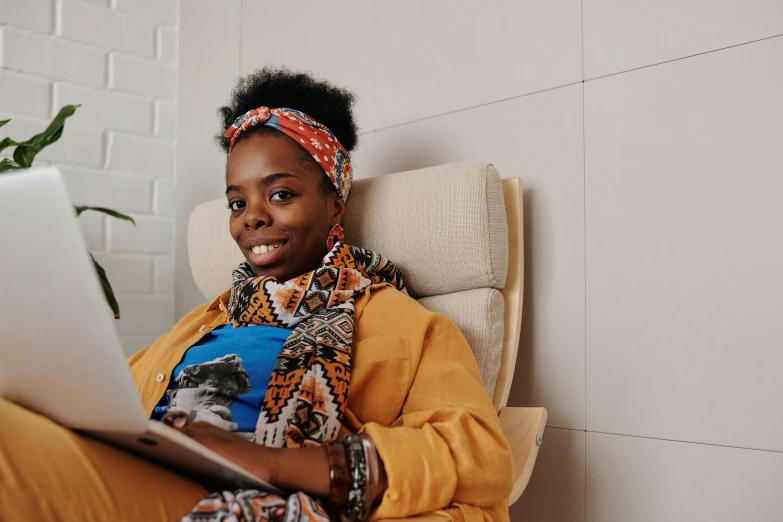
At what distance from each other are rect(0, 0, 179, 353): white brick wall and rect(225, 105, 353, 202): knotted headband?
100cm

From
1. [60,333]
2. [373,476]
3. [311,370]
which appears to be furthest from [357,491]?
[60,333]

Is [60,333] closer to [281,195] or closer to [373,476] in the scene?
[373,476]

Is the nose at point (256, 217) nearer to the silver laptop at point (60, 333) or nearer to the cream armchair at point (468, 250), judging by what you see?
the cream armchair at point (468, 250)

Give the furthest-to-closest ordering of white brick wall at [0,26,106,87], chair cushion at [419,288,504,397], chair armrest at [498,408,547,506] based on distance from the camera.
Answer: white brick wall at [0,26,106,87], chair cushion at [419,288,504,397], chair armrest at [498,408,547,506]

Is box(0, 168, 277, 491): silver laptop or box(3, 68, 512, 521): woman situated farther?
box(3, 68, 512, 521): woman

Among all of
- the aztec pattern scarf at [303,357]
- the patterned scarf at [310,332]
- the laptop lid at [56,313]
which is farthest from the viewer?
the patterned scarf at [310,332]

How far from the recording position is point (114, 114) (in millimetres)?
2320

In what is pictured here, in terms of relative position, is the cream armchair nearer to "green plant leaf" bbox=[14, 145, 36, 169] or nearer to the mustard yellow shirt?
the mustard yellow shirt

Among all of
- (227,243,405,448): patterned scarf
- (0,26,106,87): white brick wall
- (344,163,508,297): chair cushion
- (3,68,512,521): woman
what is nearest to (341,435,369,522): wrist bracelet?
(3,68,512,521): woman

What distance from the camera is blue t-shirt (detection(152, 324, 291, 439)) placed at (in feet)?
3.49

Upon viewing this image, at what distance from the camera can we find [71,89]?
2.23m

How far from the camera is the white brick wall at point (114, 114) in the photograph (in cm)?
215

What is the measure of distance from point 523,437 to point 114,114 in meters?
1.75

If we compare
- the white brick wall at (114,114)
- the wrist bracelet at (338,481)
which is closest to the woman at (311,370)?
the wrist bracelet at (338,481)
